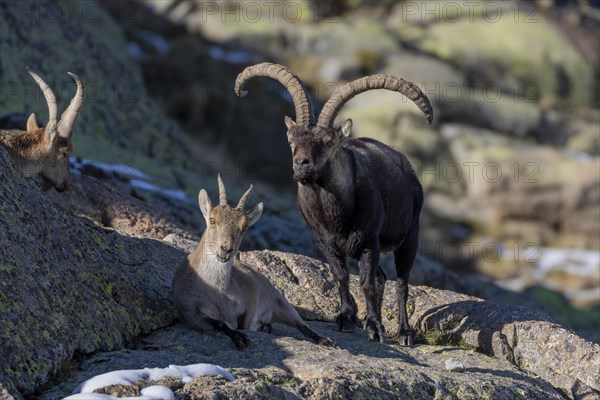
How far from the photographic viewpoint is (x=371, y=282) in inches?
553

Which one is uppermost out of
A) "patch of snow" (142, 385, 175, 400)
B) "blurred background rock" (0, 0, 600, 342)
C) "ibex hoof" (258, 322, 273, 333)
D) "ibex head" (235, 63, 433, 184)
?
"blurred background rock" (0, 0, 600, 342)

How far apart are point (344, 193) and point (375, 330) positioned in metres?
1.82

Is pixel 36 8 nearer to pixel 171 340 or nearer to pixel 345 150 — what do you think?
pixel 345 150

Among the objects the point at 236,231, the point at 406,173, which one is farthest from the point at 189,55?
the point at 236,231

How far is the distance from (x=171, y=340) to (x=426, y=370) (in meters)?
2.77

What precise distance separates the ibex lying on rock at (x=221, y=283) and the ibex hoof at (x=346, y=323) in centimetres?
96

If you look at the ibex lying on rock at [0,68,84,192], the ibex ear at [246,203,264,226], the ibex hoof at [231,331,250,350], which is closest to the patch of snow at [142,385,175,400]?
the ibex hoof at [231,331,250,350]

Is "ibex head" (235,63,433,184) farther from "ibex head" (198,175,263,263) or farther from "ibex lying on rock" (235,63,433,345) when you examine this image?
"ibex head" (198,175,263,263)

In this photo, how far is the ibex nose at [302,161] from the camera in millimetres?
13484

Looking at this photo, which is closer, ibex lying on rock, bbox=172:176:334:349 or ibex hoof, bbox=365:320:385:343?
ibex lying on rock, bbox=172:176:334:349

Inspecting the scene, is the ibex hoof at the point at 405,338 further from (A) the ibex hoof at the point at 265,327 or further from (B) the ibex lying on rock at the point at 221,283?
(A) the ibex hoof at the point at 265,327

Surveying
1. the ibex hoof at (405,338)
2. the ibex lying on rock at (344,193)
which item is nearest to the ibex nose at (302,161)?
the ibex lying on rock at (344,193)

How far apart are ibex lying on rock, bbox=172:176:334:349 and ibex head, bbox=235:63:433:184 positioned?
1381 millimetres

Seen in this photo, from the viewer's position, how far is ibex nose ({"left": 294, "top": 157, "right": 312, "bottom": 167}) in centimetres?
1348
